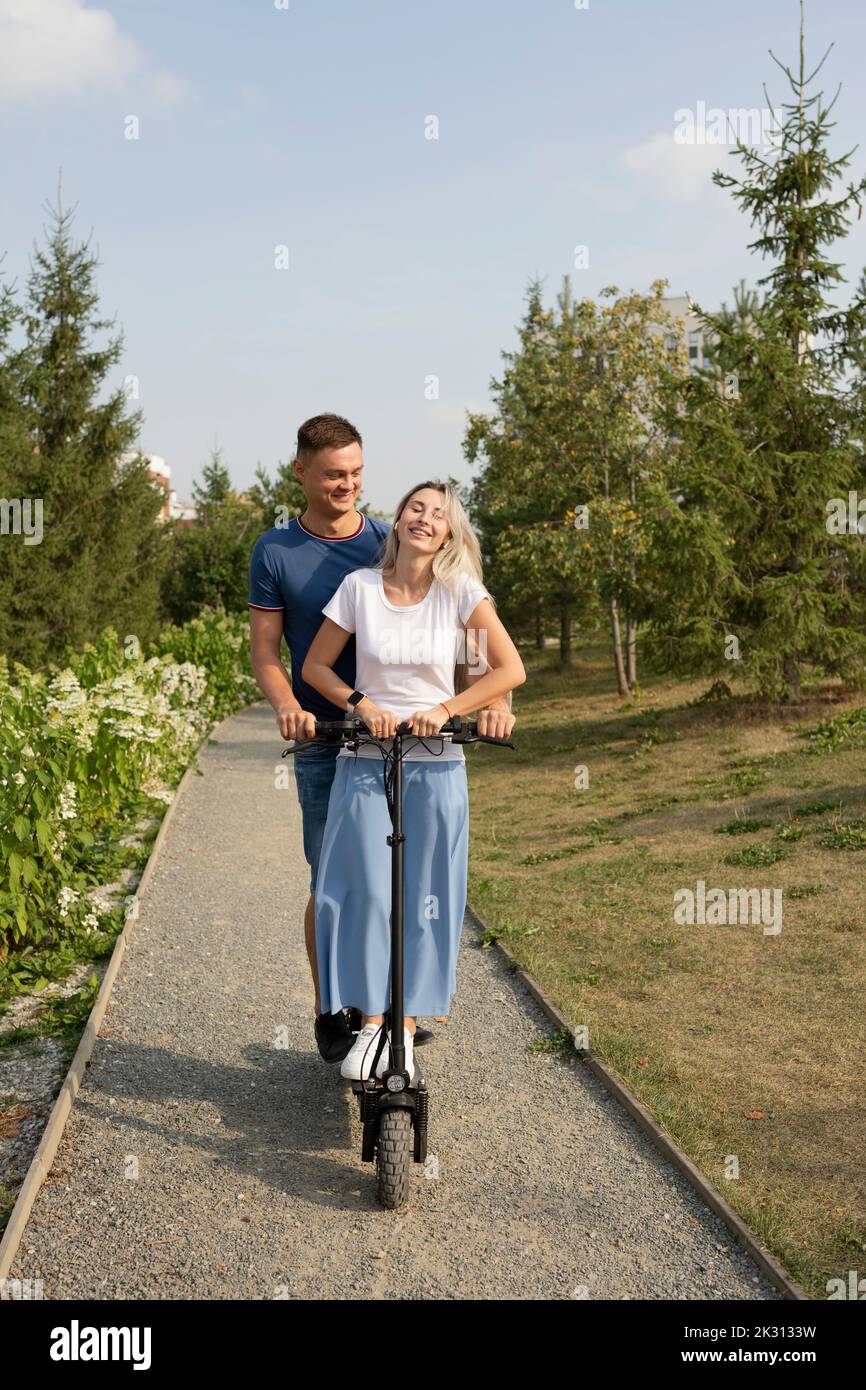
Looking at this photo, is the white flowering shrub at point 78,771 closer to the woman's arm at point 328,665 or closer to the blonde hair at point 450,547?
the woman's arm at point 328,665

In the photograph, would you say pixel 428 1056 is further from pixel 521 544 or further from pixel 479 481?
pixel 479 481

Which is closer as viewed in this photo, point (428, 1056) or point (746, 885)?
point (428, 1056)

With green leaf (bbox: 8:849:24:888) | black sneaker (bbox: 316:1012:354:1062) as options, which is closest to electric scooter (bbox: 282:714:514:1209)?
black sneaker (bbox: 316:1012:354:1062)

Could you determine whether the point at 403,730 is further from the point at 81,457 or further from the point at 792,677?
the point at 81,457

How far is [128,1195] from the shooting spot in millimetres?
3879

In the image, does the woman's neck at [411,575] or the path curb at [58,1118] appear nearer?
the path curb at [58,1118]

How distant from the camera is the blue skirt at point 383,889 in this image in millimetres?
4070

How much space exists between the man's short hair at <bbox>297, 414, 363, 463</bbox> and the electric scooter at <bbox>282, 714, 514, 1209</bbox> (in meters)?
0.99

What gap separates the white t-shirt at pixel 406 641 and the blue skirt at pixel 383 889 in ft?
0.41

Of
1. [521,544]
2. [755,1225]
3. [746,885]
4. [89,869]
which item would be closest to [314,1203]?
[755,1225]

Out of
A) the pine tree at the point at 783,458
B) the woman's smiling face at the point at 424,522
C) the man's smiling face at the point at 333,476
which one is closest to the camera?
the woman's smiling face at the point at 424,522

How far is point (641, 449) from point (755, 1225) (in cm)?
2075

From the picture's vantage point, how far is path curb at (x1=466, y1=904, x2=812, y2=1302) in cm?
343

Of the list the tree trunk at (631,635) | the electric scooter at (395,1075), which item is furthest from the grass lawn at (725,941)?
the tree trunk at (631,635)
